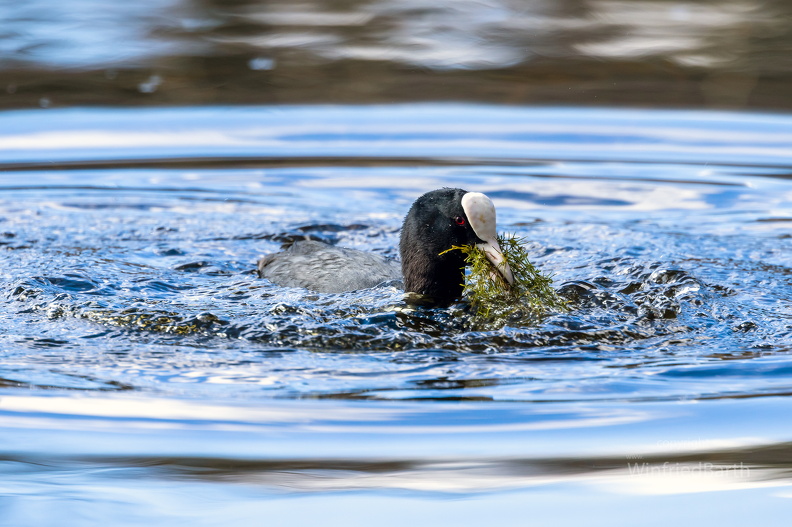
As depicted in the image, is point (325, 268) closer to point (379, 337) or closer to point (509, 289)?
point (379, 337)

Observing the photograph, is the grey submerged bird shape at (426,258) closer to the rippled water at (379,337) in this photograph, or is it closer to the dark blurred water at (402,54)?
the rippled water at (379,337)

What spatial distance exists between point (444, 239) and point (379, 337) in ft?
2.11

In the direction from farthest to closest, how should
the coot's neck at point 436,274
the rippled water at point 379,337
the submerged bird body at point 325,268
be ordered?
the submerged bird body at point 325,268 < the coot's neck at point 436,274 < the rippled water at point 379,337

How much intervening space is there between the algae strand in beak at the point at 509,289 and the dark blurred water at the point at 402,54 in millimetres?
4789

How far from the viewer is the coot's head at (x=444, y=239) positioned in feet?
15.9

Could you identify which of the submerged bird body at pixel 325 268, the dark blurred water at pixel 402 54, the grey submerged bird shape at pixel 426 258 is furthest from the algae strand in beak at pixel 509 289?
the dark blurred water at pixel 402 54

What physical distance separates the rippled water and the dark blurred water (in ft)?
2.59

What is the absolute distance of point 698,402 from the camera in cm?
381

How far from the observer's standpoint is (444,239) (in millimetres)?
5043

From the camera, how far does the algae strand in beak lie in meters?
4.86

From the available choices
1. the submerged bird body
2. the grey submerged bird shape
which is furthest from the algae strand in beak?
the submerged bird body

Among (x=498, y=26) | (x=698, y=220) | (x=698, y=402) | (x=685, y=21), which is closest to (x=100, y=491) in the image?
(x=698, y=402)

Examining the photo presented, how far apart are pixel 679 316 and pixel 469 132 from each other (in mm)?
4186

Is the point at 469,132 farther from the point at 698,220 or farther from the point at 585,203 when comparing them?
the point at 698,220
